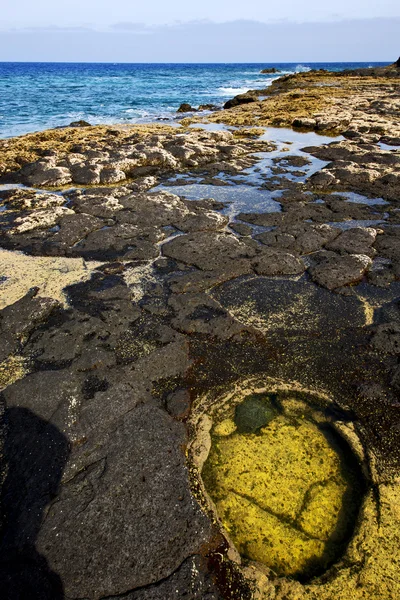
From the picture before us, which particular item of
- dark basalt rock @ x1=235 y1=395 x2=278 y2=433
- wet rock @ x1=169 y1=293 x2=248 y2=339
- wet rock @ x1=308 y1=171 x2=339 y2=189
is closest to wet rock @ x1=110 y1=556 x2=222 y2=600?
dark basalt rock @ x1=235 y1=395 x2=278 y2=433

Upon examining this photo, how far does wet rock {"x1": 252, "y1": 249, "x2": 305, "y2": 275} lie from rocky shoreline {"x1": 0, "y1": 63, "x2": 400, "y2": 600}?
28mm

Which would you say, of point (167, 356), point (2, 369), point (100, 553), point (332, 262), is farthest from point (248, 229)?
point (100, 553)

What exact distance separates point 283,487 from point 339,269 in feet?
10.6

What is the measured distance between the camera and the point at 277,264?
5016 mm

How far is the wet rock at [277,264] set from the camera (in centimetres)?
491

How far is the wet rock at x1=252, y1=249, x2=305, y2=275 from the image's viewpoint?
4.91 metres

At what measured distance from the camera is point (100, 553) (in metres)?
2.05

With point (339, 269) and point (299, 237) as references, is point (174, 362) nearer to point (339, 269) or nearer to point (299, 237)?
point (339, 269)

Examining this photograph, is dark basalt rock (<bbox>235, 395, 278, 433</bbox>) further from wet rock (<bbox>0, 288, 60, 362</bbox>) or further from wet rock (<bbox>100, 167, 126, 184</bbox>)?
wet rock (<bbox>100, 167, 126, 184</bbox>)

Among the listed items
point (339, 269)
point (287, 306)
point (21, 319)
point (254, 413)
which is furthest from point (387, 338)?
point (21, 319)

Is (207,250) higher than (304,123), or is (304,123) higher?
(304,123)

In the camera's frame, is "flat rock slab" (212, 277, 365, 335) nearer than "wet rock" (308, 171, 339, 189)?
Yes

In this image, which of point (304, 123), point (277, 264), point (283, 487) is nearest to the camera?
point (283, 487)

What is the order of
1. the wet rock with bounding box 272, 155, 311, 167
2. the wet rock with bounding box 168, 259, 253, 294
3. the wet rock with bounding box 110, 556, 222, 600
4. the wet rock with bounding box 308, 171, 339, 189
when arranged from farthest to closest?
the wet rock with bounding box 272, 155, 311, 167
the wet rock with bounding box 308, 171, 339, 189
the wet rock with bounding box 168, 259, 253, 294
the wet rock with bounding box 110, 556, 222, 600
